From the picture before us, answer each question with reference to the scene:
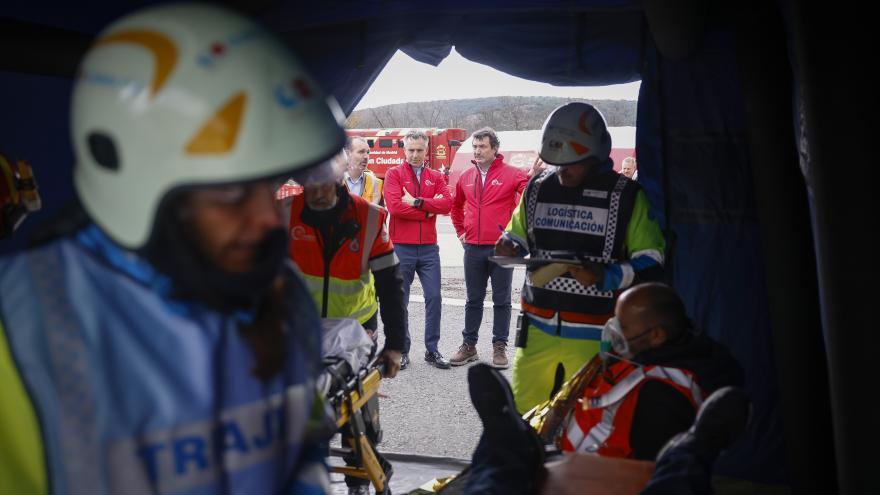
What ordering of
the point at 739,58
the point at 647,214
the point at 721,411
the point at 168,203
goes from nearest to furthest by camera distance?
the point at 168,203 → the point at 721,411 → the point at 739,58 → the point at 647,214

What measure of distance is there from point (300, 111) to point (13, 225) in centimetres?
284

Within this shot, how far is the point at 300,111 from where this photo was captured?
126 cm

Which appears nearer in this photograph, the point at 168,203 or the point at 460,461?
the point at 168,203

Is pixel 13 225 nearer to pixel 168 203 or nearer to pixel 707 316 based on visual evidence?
pixel 168 203

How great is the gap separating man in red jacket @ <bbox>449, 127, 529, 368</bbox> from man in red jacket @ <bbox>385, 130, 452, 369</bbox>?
0.77 feet

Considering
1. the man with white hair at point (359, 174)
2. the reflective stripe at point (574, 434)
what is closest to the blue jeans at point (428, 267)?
the man with white hair at point (359, 174)

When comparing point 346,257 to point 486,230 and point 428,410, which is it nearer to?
point 428,410

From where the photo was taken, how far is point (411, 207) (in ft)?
22.6

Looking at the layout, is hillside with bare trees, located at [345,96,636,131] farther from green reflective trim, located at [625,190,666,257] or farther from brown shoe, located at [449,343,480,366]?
green reflective trim, located at [625,190,666,257]

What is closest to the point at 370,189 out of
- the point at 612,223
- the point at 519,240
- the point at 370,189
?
the point at 370,189

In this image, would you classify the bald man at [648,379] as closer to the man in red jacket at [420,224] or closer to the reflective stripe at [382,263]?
the reflective stripe at [382,263]

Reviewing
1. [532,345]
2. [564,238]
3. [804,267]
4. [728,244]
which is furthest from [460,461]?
[804,267]

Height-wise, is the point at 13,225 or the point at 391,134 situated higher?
the point at 391,134

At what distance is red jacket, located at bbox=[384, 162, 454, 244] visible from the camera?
688 cm
